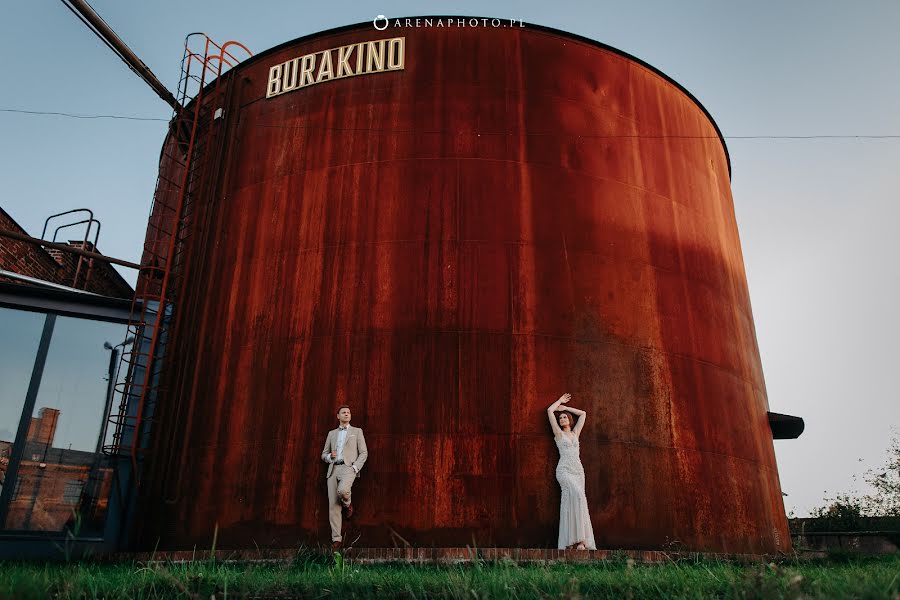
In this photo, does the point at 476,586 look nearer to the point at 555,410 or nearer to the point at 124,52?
the point at 555,410

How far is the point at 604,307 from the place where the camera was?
35.3 ft

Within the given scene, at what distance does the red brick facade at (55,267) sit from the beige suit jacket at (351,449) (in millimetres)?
6783

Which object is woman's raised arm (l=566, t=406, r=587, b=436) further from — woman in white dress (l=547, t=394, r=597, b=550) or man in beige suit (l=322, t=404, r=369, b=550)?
man in beige suit (l=322, t=404, r=369, b=550)

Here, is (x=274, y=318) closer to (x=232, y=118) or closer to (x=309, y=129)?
(x=309, y=129)

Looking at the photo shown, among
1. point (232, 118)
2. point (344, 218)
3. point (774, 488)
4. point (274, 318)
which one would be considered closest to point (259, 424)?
point (274, 318)

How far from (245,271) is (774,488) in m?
9.90

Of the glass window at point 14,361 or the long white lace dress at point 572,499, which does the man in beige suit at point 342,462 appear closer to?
the long white lace dress at point 572,499

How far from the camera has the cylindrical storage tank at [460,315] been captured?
9.74 m

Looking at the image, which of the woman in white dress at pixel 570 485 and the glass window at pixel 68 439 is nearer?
the woman in white dress at pixel 570 485

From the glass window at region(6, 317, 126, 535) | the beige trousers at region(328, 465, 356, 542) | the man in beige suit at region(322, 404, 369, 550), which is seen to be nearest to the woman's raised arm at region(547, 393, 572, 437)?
the man in beige suit at region(322, 404, 369, 550)

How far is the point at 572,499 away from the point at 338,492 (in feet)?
9.95

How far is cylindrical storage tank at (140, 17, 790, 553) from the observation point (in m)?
9.74

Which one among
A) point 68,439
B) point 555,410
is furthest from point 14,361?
point 555,410

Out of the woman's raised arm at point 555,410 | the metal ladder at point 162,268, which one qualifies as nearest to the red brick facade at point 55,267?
the metal ladder at point 162,268
